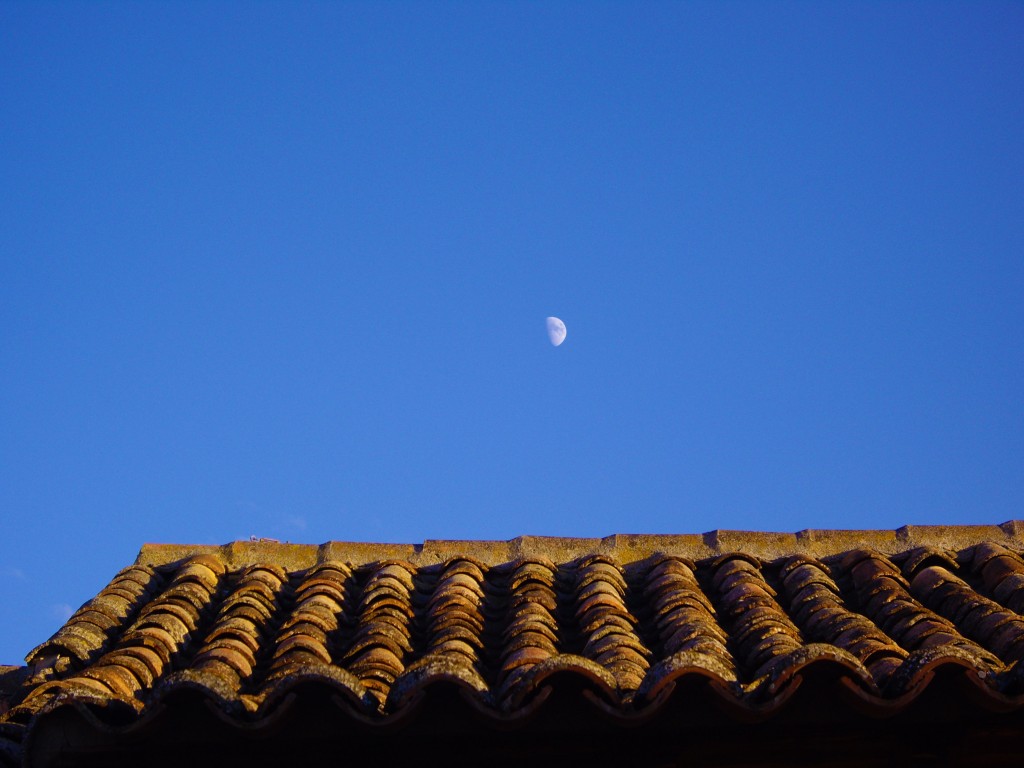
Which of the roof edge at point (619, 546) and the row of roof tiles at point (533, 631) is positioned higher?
the roof edge at point (619, 546)

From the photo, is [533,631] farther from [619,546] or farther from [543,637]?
[619,546]

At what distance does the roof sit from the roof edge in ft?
0.04

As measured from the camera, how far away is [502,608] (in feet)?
18.6

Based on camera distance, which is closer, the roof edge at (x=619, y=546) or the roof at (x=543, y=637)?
the roof at (x=543, y=637)

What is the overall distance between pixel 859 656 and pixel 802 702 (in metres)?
0.40

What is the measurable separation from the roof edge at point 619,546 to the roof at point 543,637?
0.04 feet

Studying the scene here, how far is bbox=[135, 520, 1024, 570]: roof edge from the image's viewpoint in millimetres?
6344

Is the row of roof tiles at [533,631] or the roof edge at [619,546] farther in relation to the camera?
the roof edge at [619,546]

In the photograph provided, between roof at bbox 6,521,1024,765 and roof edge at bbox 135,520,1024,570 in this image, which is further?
roof edge at bbox 135,520,1024,570

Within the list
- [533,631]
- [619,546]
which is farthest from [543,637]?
[619,546]

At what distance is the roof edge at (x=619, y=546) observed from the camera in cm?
634

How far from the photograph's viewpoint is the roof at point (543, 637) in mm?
4082

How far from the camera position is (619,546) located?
6.42 metres

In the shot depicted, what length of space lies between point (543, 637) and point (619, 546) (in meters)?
1.54
